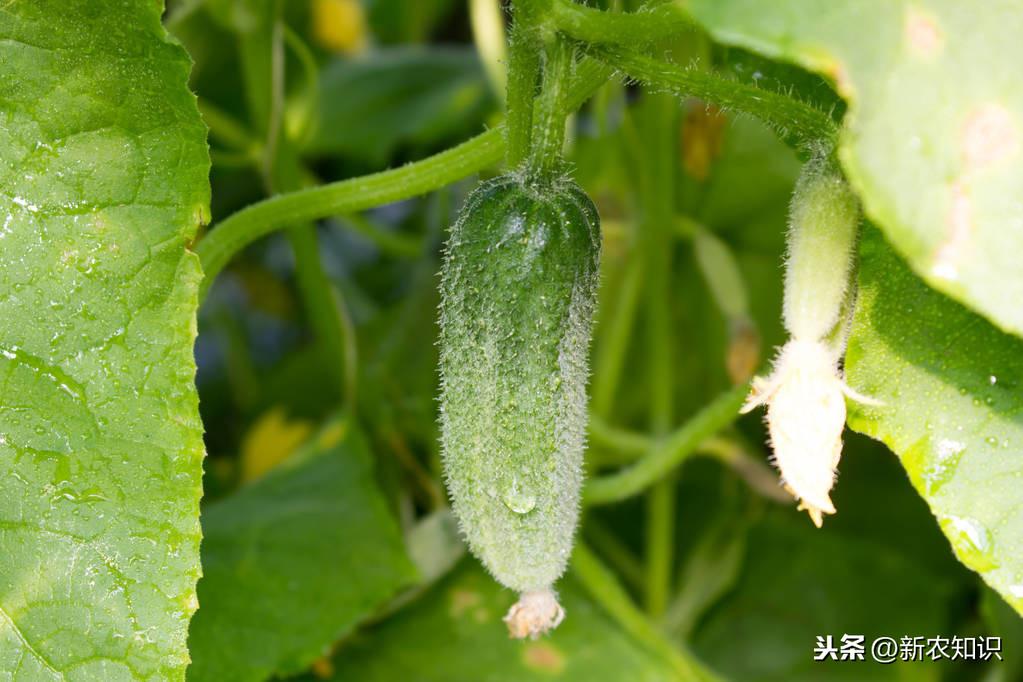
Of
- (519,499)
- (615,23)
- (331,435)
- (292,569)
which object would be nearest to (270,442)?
(331,435)

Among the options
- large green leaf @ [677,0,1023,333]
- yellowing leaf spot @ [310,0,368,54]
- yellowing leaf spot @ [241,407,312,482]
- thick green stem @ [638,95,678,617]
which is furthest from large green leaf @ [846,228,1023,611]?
yellowing leaf spot @ [310,0,368,54]

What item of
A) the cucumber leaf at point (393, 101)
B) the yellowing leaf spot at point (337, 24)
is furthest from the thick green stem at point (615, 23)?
the yellowing leaf spot at point (337, 24)

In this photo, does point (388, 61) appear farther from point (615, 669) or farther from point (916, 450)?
point (916, 450)

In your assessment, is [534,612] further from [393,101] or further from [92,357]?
[393,101]

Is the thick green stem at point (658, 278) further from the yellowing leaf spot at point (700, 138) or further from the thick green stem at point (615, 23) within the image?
Result: the thick green stem at point (615, 23)

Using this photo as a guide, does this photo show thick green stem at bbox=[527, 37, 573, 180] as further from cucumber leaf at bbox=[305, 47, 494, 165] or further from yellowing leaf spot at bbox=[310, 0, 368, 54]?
yellowing leaf spot at bbox=[310, 0, 368, 54]
